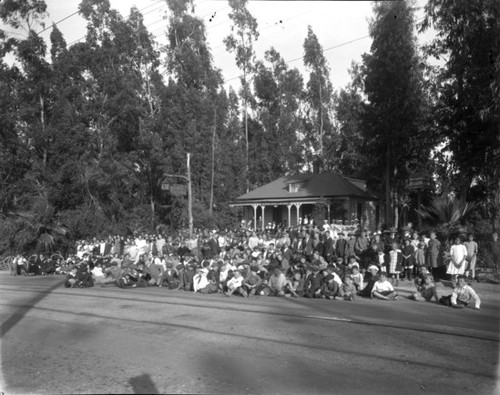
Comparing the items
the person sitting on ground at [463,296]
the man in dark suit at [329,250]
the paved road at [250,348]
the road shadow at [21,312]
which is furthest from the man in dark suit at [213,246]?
the person sitting on ground at [463,296]

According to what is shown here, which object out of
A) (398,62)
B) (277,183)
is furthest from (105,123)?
(398,62)

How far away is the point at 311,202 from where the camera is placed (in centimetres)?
3803

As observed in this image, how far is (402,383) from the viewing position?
6574 millimetres

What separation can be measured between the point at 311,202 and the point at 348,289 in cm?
2402

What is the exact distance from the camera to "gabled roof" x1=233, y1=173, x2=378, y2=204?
37.3m

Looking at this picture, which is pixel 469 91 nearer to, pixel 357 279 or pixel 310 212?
pixel 357 279

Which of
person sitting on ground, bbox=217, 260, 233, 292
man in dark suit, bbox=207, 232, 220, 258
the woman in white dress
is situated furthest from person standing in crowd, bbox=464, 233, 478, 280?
man in dark suit, bbox=207, 232, 220, 258

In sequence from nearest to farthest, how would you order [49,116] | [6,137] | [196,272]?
1. [196,272]
2. [6,137]
3. [49,116]

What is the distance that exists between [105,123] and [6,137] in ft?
26.8

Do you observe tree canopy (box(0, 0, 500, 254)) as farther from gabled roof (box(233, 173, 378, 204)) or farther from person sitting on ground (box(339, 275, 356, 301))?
person sitting on ground (box(339, 275, 356, 301))

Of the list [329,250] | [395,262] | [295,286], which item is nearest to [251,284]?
[295,286]

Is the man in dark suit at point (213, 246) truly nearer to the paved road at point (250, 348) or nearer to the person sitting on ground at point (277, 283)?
the person sitting on ground at point (277, 283)

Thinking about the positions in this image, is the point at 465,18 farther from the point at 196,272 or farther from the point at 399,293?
the point at 196,272

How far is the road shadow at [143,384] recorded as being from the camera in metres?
6.09
